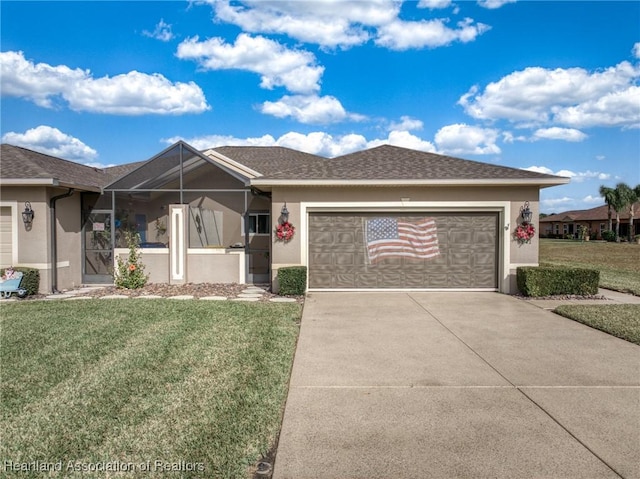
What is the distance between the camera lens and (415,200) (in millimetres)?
10633

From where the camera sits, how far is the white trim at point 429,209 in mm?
10531

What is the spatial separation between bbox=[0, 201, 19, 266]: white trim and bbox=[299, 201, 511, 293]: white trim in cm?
732

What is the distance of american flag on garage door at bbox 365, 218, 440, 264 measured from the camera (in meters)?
10.7

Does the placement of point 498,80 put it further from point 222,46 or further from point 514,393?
point 514,393

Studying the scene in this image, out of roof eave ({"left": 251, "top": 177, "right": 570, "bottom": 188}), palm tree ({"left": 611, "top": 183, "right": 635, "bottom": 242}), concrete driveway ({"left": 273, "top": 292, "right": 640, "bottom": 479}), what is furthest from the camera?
palm tree ({"left": 611, "top": 183, "right": 635, "bottom": 242})

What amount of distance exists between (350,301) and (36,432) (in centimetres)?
684

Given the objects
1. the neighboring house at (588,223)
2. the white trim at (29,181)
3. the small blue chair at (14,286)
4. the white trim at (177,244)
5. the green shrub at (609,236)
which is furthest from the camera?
the neighboring house at (588,223)

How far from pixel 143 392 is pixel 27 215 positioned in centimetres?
855

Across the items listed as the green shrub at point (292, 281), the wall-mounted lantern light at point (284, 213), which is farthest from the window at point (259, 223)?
the green shrub at point (292, 281)

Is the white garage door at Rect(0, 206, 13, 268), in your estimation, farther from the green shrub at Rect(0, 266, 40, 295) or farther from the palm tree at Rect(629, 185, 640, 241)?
the palm tree at Rect(629, 185, 640, 241)

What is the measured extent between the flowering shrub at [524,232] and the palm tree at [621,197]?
1774 inches

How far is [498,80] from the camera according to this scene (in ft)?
55.5

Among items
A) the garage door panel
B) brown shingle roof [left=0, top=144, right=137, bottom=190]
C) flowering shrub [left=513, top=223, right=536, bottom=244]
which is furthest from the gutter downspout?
flowering shrub [left=513, top=223, right=536, bottom=244]

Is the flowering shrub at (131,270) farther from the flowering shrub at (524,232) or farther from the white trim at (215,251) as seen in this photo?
the flowering shrub at (524,232)
